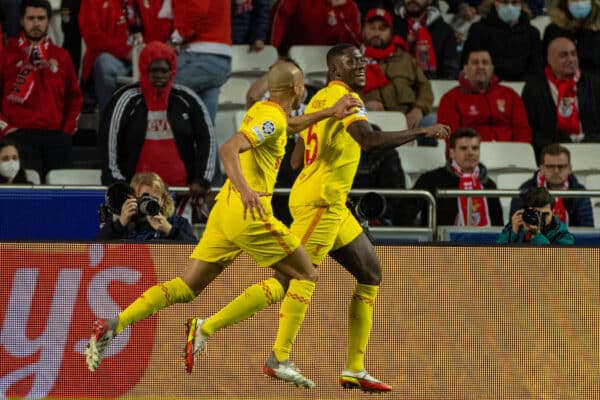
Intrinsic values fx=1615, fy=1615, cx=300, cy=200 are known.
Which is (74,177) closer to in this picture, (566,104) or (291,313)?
(291,313)

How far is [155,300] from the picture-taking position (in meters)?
9.67

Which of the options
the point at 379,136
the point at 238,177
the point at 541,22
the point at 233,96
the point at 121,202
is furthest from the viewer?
the point at 541,22

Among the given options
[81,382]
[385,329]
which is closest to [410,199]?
[385,329]

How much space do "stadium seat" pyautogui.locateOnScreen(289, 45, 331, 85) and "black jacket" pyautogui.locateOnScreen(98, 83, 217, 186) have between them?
2216mm

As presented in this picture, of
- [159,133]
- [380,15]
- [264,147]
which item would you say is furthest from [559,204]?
[264,147]

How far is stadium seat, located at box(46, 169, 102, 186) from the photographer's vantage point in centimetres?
1325

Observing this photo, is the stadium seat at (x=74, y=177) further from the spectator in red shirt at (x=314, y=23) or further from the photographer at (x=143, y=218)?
the spectator in red shirt at (x=314, y=23)

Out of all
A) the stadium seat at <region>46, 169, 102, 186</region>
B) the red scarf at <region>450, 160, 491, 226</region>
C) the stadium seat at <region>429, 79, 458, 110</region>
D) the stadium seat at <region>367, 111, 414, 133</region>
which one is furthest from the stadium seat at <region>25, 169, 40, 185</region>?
the stadium seat at <region>429, 79, 458, 110</region>

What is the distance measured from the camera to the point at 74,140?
14.9 meters

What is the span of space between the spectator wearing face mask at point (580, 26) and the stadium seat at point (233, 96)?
9.84 feet

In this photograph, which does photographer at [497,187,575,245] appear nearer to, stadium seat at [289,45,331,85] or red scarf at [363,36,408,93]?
red scarf at [363,36,408,93]

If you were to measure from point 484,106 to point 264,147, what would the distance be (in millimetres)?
5536

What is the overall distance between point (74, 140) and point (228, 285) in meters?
4.81

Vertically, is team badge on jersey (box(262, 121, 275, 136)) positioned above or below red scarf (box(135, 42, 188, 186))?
above
